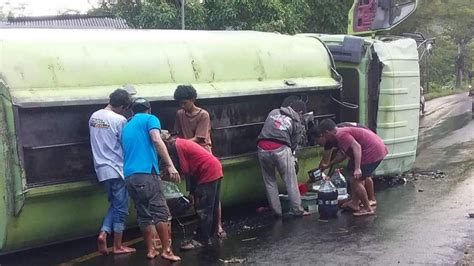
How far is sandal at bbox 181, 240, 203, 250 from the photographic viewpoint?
6.79 m

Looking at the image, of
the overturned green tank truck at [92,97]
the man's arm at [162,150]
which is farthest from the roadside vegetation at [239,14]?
the man's arm at [162,150]

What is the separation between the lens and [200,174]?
6.75 metres

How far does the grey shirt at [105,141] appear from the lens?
643 centimetres

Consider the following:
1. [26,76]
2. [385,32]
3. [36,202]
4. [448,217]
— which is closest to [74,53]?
[26,76]

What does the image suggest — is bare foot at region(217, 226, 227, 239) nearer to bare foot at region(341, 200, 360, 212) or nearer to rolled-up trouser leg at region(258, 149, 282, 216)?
rolled-up trouser leg at region(258, 149, 282, 216)

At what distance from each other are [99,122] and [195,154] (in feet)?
3.24

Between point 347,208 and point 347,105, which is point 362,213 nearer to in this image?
point 347,208

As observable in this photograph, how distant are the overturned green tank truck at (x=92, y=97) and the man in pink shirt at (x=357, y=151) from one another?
31.8 inches

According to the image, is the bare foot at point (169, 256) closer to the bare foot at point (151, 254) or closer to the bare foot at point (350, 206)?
the bare foot at point (151, 254)

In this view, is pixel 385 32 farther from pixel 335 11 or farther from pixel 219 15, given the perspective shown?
pixel 335 11

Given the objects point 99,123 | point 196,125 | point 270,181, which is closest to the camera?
point 99,123

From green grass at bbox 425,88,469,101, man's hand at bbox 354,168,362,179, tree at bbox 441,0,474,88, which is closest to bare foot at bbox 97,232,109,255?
man's hand at bbox 354,168,362,179

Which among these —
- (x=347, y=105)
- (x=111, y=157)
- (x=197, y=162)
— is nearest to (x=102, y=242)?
(x=111, y=157)

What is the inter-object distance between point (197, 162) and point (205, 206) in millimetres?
462
